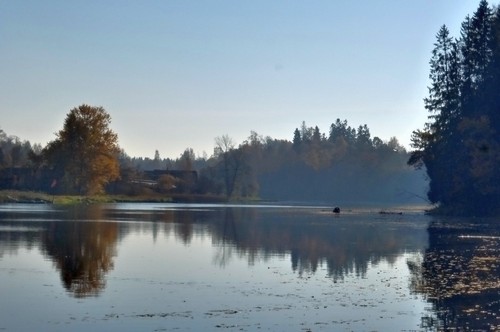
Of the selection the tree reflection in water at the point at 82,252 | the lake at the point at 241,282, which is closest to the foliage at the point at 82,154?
the tree reflection in water at the point at 82,252

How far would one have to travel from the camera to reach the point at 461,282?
28.4 m

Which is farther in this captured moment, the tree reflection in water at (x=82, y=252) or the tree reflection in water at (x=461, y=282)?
the tree reflection in water at (x=82, y=252)

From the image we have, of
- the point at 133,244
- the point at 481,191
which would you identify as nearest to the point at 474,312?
the point at 133,244

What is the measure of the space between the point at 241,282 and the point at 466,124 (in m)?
55.2

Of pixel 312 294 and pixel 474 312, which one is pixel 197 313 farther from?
pixel 474 312

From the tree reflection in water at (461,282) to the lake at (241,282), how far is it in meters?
0.05

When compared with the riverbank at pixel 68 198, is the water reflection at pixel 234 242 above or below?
below

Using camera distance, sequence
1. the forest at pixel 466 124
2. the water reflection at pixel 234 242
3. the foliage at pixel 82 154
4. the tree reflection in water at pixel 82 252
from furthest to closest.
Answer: the foliage at pixel 82 154, the forest at pixel 466 124, the water reflection at pixel 234 242, the tree reflection in water at pixel 82 252

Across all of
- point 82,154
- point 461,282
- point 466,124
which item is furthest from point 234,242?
point 82,154

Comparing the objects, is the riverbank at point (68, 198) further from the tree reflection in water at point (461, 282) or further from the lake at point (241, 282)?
the tree reflection in water at point (461, 282)

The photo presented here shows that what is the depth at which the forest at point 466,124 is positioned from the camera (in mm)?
77250

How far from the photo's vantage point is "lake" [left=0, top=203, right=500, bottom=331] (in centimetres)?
1984

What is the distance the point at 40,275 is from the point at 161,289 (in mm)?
4929

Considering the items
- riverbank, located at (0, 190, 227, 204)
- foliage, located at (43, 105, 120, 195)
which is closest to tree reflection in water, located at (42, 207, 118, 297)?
riverbank, located at (0, 190, 227, 204)
